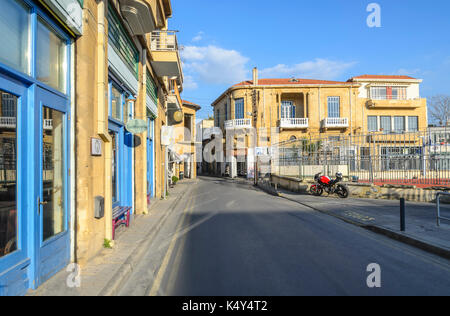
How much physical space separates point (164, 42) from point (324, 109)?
2889cm

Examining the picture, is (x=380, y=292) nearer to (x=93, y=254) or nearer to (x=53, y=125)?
(x=93, y=254)

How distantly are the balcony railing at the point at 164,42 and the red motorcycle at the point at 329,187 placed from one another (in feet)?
32.0

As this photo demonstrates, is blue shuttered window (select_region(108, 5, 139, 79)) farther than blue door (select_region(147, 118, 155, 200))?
No

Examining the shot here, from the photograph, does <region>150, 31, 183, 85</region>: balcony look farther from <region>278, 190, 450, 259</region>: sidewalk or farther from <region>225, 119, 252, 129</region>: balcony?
<region>225, 119, 252, 129</region>: balcony

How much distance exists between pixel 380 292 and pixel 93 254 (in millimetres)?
4628

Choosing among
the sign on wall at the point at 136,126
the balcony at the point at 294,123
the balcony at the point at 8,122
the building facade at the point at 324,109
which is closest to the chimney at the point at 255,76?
the building facade at the point at 324,109

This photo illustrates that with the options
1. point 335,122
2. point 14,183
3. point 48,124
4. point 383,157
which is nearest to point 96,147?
point 48,124

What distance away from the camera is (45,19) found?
4.60 meters

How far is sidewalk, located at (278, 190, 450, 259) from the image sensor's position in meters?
6.52

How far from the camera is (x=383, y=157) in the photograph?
15.5 m

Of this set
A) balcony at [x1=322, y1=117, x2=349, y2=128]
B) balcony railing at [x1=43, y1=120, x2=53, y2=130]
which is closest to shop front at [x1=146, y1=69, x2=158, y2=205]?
balcony railing at [x1=43, y1=120, x2=53, y2=130]

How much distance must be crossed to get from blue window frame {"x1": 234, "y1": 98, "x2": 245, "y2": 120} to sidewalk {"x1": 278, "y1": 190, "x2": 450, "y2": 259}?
27.4m

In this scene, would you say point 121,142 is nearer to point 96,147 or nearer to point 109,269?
point 96,147

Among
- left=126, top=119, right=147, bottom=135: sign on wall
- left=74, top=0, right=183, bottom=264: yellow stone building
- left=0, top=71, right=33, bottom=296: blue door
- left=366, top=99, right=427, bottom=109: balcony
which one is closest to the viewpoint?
left=0, top=71, right=33, bottom=296: blue door
